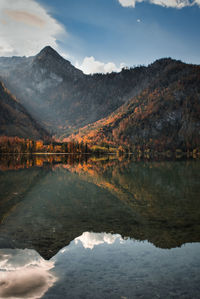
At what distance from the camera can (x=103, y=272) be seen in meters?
11.1

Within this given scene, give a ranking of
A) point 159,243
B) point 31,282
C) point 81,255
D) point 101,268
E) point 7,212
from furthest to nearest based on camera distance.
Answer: point 7,212 → point 159,243 → point 81,255 → point 101,268 → point 31,282

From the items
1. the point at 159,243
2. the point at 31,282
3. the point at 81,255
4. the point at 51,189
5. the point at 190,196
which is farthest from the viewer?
the point at 51,189

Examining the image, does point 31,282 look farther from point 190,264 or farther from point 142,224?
point 142,224

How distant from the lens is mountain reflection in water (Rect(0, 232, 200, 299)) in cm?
947

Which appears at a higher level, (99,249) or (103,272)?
(103,272)

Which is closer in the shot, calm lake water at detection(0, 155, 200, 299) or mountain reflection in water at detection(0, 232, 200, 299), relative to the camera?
mountain reflection in water at detection(0, 232, 200, 299)

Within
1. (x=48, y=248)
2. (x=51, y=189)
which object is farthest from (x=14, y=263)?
(x=51, y=189)

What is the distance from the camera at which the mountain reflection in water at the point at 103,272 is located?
9469 mm

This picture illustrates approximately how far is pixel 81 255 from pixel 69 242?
6.10 feet

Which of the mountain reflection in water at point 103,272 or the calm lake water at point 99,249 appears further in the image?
the calm lake water at point 99,249

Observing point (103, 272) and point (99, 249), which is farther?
point (99, 249)

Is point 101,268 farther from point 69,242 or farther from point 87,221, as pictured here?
point 87,221

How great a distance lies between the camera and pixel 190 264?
12.0 metres

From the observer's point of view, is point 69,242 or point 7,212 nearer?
point 69,242
